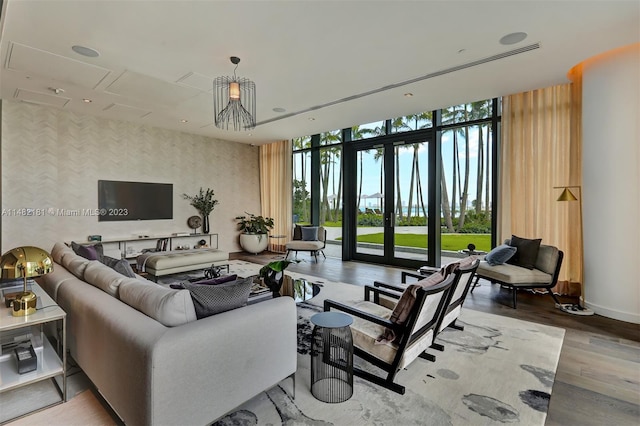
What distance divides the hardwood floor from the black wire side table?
1.23 metres

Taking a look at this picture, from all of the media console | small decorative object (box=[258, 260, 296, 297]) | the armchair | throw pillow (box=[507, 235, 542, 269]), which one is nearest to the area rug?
small decorative object (box=[258, 260, 296, 297])

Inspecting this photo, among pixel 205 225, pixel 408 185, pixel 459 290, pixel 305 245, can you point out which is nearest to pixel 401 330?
pixel 459 290

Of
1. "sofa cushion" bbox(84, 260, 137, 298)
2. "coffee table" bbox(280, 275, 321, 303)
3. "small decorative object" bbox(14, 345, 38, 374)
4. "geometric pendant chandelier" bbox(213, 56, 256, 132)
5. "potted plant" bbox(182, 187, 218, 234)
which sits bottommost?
"small decorative object" bbox(14, 345, 38, 374)

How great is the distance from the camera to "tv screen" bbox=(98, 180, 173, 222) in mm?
6281

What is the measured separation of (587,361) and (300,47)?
13.1ft

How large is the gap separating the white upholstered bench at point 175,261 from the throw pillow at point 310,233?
2.32 m

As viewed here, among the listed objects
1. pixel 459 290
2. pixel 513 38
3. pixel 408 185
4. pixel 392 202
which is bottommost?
pixel 459 290

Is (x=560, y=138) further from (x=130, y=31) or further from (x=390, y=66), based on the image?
(x=130, y=31)

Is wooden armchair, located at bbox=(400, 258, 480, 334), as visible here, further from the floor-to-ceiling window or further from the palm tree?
the palm tree

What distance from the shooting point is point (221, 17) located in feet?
9.29

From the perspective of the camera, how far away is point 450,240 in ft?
19.5

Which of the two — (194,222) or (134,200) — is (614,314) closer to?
(194,222)

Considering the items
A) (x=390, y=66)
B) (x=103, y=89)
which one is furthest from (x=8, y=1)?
(x=390, y=66)

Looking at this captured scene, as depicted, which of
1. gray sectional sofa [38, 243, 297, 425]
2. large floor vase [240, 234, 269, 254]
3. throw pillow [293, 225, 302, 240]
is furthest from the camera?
large floor vase [240, 234, 269, 254]
